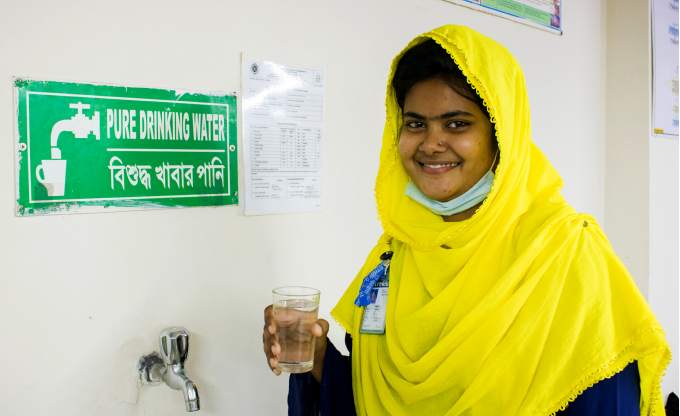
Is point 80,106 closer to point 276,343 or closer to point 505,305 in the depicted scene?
point 276,343

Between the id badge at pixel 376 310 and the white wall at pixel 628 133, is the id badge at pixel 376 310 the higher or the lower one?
the lower one

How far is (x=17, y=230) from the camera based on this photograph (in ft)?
3.35

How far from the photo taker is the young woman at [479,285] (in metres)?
0.86

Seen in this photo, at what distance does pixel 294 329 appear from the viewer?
1018 millimetres

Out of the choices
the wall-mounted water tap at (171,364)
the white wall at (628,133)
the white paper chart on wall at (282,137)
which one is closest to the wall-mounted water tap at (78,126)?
the white paper chart on wall at (282,137)

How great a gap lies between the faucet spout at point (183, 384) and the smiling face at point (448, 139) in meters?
0.69

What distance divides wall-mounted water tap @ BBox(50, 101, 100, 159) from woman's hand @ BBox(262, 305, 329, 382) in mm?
569

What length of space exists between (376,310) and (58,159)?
810mm

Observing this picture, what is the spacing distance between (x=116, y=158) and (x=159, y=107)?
0.53ft

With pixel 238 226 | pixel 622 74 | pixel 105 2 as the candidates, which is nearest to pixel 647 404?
pixel 238 226

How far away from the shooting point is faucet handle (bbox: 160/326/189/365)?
113 centimetres

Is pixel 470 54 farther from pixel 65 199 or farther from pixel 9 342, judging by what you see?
pixel 9 342

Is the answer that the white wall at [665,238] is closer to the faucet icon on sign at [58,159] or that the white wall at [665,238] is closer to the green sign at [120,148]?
the green sign at [120,148]

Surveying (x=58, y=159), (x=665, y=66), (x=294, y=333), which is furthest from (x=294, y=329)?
(x=665, y=66)
